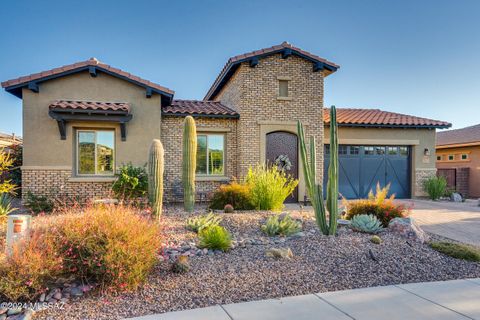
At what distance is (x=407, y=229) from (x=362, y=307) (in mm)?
3730

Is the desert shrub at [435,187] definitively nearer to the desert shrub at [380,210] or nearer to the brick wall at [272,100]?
the brick wall at [272,100]

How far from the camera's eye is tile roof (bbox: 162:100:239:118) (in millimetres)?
12578

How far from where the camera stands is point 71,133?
11297 millimetres

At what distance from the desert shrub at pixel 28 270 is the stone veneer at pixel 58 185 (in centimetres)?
717

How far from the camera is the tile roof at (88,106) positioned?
34.6 ft

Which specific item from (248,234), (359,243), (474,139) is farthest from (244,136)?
(474,139)

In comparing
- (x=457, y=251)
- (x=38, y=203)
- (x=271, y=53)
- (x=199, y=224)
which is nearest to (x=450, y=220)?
(x=457, y=251)

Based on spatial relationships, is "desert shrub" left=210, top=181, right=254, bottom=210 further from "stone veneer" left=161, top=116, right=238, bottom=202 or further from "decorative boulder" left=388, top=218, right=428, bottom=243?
"decorative boulder" left=388, top=218, right=428, bottom=243

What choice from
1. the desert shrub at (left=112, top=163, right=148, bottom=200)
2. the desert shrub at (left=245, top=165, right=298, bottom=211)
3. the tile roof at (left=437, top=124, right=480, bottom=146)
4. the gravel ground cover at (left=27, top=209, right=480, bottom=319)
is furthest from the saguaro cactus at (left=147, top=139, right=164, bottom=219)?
the tile roof at (left=437, top=124, right=480, bottom=146)

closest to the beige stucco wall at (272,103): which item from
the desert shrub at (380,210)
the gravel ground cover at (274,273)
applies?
the desert shrub at (380,210)

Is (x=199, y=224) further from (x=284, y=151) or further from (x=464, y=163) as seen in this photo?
(x=464, y=163)

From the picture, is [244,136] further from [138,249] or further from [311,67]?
[138,249]

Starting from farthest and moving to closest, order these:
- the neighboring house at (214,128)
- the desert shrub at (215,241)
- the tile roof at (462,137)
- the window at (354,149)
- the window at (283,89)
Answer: the tile roof at (462,137), the window at (354,149), the window at (283,89), the neighboring house at (214,128), the desert shrub at (215,241)

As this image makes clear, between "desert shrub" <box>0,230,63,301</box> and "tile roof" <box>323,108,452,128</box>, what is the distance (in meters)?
12.7
